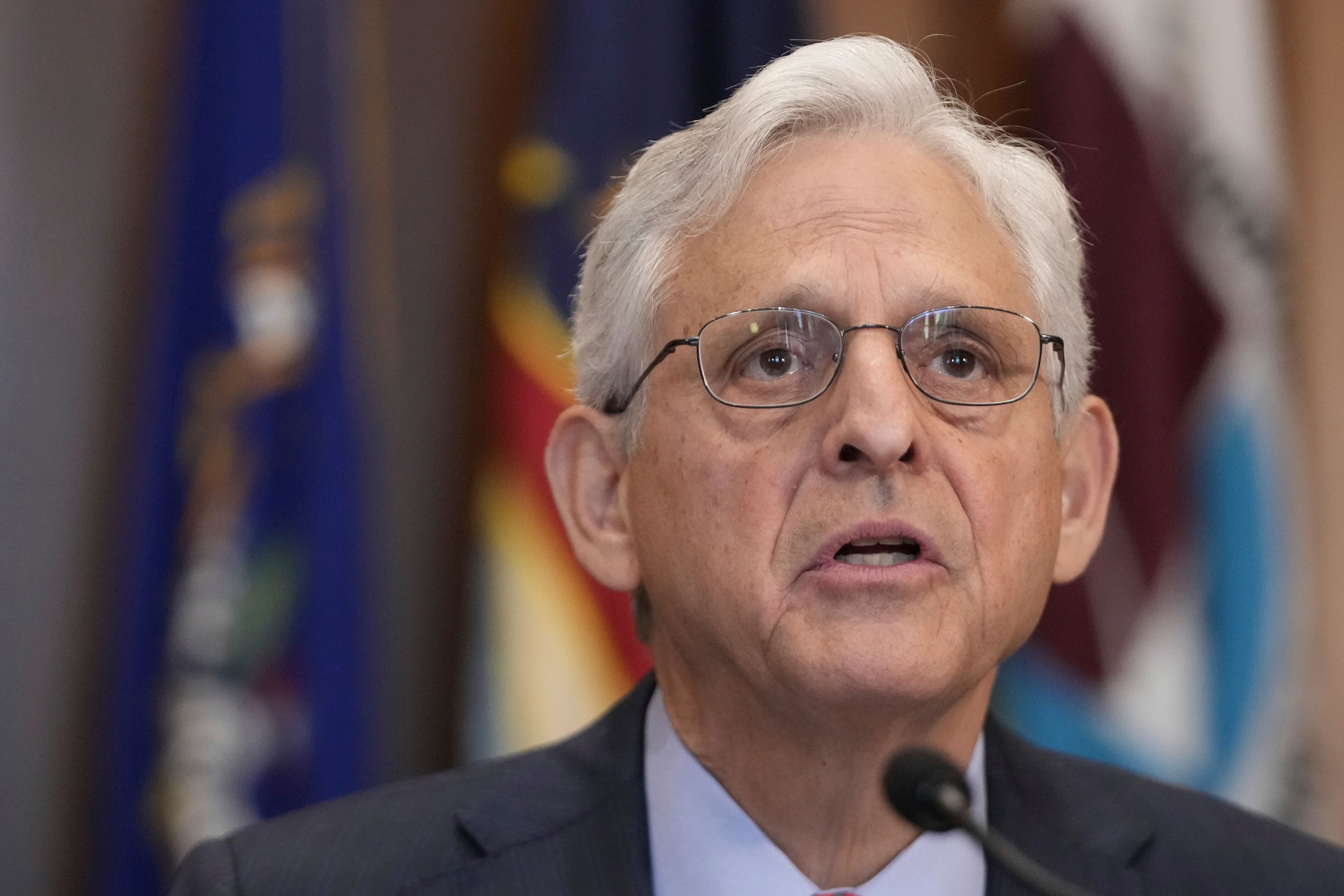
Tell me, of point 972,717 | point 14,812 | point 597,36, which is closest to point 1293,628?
point 972,717

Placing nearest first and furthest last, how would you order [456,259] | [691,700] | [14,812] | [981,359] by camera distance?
[981,359]
[691,700]
[14,812]
[456,259]

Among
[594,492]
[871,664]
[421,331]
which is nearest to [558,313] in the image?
[421,331]

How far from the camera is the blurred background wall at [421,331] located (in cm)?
258

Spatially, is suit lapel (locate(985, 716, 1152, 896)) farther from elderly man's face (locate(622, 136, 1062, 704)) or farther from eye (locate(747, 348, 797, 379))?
eye (locate(747, 348, 797, 379))

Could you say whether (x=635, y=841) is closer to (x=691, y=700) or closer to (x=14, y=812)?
(x=691, y=700)

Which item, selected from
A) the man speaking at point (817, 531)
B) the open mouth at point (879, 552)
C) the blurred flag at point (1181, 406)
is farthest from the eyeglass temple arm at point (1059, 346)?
the blurred flag at point (1181, 406)

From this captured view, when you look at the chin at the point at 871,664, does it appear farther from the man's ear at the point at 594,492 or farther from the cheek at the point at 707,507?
the man's ear at the point at 594,492

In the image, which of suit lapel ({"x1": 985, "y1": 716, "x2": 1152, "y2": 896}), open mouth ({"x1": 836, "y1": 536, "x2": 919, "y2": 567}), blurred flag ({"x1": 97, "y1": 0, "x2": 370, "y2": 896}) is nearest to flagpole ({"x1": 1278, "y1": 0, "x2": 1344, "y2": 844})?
suit lapel ({"x1": 985, "y1": 716, "x2": 1152, "y2": 896})

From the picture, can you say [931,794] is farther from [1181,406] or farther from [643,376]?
[1181,406]

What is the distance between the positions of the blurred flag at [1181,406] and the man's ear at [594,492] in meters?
1.23

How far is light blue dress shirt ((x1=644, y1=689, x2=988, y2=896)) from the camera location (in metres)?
1.52

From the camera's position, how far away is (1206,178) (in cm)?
266

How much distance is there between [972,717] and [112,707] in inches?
65.9

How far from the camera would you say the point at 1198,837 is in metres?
1.68
